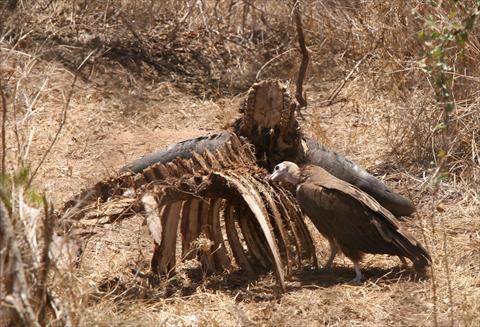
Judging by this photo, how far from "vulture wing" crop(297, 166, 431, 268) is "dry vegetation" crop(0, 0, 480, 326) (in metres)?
0.20

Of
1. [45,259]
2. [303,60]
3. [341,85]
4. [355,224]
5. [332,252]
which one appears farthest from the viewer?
[341,85]

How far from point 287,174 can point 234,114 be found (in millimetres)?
2890

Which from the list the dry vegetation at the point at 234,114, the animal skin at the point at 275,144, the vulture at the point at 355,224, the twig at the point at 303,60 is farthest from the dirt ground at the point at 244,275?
the animal skin at the point at 275,144

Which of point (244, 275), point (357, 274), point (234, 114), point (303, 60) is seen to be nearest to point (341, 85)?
point (303, 60)

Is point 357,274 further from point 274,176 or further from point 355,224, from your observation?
point 274,176

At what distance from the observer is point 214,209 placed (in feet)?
21.7

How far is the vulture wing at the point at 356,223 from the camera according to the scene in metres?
6.10

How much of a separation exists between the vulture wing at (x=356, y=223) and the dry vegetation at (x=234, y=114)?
0.20 m

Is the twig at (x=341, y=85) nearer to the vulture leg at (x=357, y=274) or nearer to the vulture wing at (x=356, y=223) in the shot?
the vulture wing at (x=356, y=223)

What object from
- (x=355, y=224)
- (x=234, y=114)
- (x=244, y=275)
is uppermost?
(x=234, y=114)

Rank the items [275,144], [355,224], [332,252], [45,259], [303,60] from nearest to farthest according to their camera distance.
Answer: [45,259] → [355,224] → [332,252] → [275,144] → [303,60]

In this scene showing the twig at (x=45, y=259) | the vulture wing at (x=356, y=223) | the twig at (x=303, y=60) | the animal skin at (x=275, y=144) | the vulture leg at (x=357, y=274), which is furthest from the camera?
the twig at (x=303, y=60)

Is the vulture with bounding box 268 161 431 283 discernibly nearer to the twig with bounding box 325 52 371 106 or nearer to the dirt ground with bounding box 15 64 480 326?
the dirt ground with bounding box 15 64 480 326

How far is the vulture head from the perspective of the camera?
663 centimetres
